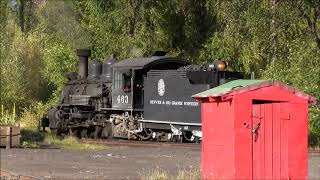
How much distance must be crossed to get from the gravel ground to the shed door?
1943mm

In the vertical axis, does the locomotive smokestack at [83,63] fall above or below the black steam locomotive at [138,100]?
above

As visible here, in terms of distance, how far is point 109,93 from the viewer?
22.6m

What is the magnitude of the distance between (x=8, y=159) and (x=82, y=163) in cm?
173

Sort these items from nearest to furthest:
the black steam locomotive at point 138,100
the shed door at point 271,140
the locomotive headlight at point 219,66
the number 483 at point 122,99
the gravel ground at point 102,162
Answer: the shed door at point 271,140
the gravel ground at point 102,162
the locomotive headlight at point 219,66
the black steam locomotive at point 138,100
the number 483 at point 122,99

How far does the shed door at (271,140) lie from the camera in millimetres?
8414

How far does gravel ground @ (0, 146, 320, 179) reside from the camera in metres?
10.6

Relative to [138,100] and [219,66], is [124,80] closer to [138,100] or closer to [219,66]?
[138,100]

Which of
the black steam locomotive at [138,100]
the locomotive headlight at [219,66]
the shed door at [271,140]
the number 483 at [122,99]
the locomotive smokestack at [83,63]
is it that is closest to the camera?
the shed door at [271,140]

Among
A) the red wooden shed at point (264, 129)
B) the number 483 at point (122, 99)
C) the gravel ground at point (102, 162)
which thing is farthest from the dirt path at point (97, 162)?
the number 483 at point (122, 99)

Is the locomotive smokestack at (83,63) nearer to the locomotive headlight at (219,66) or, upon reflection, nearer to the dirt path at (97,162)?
the locomotive headlight at (219,66)

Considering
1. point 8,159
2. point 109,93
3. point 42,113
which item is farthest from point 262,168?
point 42,113

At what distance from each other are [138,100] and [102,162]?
333 inches

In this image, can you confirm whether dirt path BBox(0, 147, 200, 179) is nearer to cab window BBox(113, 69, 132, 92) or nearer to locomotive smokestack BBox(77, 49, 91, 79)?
cab window BBox(113, 69, 132, 92)

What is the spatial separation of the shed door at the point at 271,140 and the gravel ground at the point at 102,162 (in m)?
1.94
